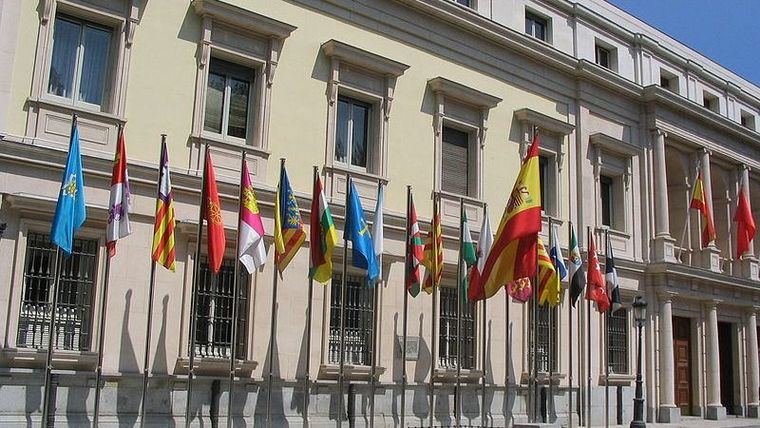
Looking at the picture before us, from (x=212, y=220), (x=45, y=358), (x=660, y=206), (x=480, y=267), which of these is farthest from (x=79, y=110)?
(x=660, y=206)

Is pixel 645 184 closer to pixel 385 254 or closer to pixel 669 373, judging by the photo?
pixel 669 373

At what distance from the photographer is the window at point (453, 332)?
64.7 ft

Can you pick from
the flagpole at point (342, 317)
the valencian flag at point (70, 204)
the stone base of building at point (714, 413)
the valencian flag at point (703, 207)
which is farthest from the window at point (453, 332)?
the stone base of building at point (714, 413)

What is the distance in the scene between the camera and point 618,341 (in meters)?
24.5

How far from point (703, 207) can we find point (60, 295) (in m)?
20.0

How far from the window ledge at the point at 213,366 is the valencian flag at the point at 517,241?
15.8 feet

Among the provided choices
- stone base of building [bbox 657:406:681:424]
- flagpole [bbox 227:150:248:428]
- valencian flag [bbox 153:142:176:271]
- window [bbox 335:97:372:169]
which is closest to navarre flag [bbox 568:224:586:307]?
window [bbox 335:97:372:169]

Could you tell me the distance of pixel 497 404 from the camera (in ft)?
66.6

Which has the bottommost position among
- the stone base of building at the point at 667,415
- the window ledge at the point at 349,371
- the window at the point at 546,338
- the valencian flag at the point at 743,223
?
the stone base of building at the point at 667,415

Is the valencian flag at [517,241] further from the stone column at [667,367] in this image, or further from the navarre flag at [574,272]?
the stone column at [667,367]

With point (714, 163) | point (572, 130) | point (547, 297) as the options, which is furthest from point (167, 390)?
point (714, 163)

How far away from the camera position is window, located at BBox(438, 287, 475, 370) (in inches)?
776

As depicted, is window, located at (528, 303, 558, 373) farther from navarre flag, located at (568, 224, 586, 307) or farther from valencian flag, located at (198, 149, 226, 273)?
valencian flag, located at (198, 149, 226, 273)

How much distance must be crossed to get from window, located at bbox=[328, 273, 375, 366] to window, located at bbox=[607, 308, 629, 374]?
9243 millimetres
